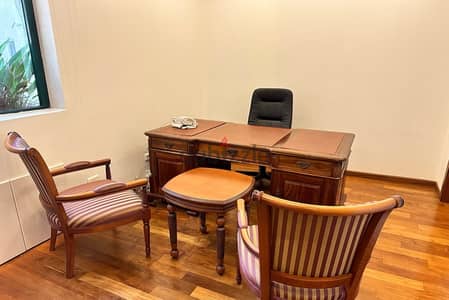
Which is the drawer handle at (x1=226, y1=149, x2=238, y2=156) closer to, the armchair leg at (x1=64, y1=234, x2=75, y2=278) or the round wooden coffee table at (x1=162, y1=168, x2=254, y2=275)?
the round wooden coffee table at (x1=162, y1=168, x2=254, y2=275)

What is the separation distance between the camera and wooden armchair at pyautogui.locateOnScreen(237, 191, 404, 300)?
3.25 feet

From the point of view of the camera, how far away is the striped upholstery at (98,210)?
1.87 meters

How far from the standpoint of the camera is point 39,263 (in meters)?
2.10

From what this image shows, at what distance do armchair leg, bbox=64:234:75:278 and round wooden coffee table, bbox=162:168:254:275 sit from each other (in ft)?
2.00

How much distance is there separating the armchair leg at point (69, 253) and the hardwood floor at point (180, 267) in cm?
5

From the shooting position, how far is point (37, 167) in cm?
167

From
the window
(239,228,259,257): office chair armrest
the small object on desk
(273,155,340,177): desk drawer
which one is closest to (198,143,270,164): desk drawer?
(273,155,340,177): desk drawer

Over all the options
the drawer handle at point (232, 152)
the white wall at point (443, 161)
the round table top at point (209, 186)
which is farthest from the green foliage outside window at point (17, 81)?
the white wall at point (443, 161)

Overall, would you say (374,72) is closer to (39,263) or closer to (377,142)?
(377,142)

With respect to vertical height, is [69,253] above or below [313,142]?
below

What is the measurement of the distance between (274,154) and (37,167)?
1.51 metres

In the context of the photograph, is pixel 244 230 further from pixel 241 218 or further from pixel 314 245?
pixel 314 245

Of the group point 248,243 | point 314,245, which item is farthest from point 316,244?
point 248,243

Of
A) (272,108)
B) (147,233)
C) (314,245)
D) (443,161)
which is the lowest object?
(147,233)
